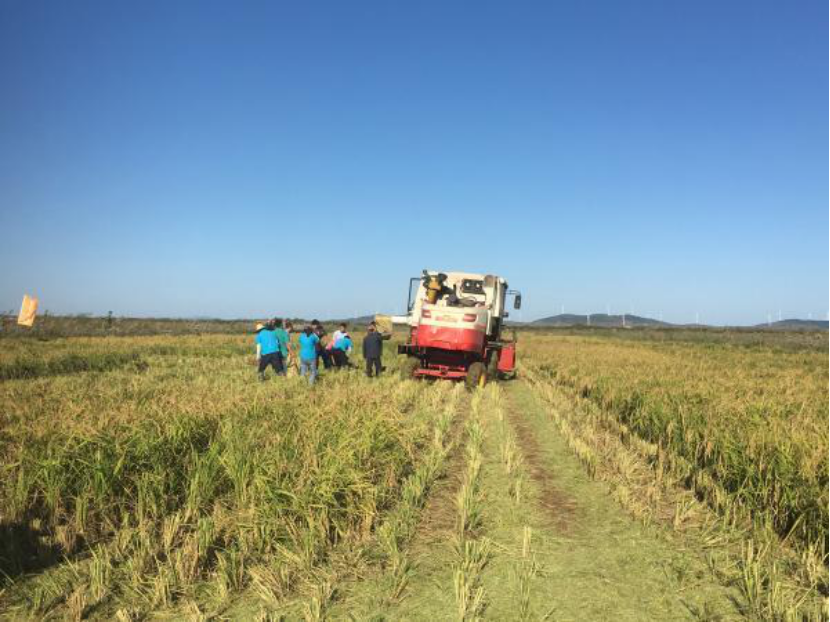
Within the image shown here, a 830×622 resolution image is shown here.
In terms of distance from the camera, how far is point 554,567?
4.04 m

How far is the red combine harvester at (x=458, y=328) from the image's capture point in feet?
46.1

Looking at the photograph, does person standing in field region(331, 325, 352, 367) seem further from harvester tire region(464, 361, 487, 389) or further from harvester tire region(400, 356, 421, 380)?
harvester tire region(464, 361, 487, 389)

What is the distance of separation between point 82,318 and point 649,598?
5726cm

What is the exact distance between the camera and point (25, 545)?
4.19 m

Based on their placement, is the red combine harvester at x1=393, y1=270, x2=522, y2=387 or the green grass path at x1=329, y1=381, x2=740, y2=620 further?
the red combine harvester at x1=393, y1=270, x2=522, y2=387

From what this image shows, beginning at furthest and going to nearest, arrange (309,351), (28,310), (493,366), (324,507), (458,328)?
1. (28,310)
2. (493,366)
3. (458,328)
4. (309,351)
5. (324,507)

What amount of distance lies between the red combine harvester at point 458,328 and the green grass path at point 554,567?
26.1ft

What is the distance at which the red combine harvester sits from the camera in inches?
553

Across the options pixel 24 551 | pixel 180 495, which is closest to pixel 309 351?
pixel 180 495

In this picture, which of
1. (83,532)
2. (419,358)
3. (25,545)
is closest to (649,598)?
(83,532)

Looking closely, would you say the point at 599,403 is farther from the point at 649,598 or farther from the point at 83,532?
the point at 83,532

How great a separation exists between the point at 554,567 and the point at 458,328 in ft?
33.2

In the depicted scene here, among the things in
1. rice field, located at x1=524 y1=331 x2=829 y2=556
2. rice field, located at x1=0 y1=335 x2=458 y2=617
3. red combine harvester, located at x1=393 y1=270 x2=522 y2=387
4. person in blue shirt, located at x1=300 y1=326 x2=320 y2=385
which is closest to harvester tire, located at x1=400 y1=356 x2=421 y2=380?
red combine harvester, located at x1=393 y1=270 x2=522 y2=387

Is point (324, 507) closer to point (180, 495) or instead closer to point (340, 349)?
point (180, 495)
